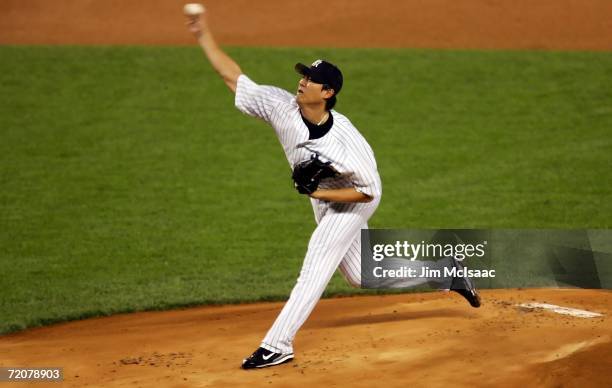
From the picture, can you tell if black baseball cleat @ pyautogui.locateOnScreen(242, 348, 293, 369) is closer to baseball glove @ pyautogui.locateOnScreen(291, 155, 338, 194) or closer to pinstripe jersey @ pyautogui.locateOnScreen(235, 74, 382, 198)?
baseball glove @ pyautogui.locateOnScreen(291, 155, 338, 194)

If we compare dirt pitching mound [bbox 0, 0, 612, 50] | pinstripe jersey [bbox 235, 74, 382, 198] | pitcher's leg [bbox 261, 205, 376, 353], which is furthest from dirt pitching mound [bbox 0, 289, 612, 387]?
dirt pitching mound [bbox 0, 0, 612, 50]

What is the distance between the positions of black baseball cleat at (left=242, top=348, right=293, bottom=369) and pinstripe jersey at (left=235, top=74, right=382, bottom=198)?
1.01 metres

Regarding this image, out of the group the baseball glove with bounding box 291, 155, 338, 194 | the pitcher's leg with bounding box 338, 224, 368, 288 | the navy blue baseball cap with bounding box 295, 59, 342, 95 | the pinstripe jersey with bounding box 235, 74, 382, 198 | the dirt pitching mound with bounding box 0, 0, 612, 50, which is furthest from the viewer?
the dirt pitching mound with bounding box 0, 0, 612, 50

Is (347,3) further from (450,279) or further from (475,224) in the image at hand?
(450,279)

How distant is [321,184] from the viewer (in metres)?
6.06

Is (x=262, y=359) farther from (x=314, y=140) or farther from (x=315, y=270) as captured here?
(x=314, y=140)

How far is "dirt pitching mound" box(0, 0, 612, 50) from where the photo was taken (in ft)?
51.3

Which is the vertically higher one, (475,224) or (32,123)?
(32,123)

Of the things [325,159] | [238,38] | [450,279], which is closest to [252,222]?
[450,279]

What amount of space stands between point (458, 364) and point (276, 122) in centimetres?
167

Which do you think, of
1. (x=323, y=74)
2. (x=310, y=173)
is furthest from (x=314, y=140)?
(x=323, y=74)

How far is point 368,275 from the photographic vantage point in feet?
21.3

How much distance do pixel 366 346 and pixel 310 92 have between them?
148 centimetres

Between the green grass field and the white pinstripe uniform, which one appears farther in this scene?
the green grass field
